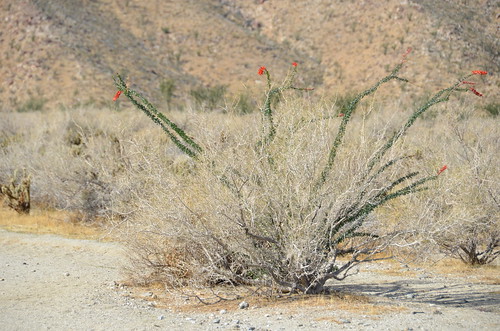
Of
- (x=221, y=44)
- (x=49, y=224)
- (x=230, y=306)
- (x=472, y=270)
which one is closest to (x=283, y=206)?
(x=230, y=306)

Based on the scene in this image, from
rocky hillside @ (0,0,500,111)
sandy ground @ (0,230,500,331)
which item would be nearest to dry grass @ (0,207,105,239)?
sandy ground @ (0,230,500,331)

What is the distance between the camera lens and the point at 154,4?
193ft

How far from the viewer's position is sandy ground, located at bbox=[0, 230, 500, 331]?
7.73 m

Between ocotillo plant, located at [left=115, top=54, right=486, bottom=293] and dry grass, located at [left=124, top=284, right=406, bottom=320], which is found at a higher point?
ocotillo plant, located at [left=115, top=54, right=486, bottom=293]

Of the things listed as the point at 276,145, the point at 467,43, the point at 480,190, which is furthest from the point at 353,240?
the point at 467,43

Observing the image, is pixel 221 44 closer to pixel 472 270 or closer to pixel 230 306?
pixel 472 270

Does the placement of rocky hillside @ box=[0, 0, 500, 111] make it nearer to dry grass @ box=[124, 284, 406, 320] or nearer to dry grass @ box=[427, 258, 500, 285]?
dry grass @ box=[427, 258, 500, 285]

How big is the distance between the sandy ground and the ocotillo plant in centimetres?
60

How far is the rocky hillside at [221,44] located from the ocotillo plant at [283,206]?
30.7 m

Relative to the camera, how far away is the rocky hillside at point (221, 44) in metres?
42.1

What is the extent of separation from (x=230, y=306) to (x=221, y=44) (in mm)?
46333

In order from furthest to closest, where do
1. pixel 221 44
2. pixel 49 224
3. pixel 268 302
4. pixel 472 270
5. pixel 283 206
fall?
pixel 221 44, pixel 49 224, pixel 472 270, pixel 268 302, pixel 283 206

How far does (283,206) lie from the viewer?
8391 millimetres

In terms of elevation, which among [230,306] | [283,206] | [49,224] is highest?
[283,206]
